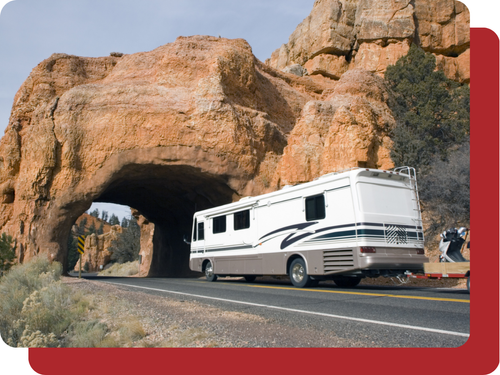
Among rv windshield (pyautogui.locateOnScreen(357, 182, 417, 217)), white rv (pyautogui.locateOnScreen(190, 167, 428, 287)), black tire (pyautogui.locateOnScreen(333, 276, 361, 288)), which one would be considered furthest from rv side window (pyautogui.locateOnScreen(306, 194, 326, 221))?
black tire (pyautogui.locateOnScreen(333, 276, 361, 288))

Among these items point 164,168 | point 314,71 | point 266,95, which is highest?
point 314,71

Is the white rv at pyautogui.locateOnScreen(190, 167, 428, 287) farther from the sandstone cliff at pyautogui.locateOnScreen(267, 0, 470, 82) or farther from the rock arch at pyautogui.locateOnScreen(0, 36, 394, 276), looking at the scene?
the sandstone cliff at pyautogui.locateOnScreen(267, 0, 470, 82)

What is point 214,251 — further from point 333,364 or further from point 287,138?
point 333,364

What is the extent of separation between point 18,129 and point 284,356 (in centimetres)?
2572

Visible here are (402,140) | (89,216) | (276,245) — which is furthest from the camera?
(89,216)

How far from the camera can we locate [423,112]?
23.3 meters

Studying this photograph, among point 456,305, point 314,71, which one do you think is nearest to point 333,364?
point 456,305

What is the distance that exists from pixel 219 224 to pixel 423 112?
1412 cm

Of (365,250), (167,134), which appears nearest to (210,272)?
(365,250)

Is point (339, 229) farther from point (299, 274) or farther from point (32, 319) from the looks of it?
point (32, 319)

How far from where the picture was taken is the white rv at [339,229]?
10773 mm

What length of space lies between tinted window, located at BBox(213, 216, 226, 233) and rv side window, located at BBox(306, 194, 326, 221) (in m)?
4.89

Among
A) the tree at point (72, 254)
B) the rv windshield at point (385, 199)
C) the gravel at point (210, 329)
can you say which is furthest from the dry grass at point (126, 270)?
the gravel at point (210, 329)

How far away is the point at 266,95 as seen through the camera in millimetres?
27672
